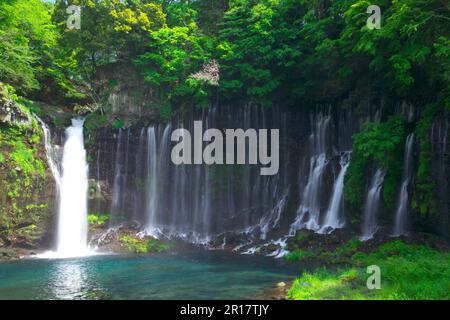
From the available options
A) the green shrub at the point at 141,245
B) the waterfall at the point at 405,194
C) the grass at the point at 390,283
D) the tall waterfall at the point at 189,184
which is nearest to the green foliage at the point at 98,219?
the tall waterfall at the point at 189,184

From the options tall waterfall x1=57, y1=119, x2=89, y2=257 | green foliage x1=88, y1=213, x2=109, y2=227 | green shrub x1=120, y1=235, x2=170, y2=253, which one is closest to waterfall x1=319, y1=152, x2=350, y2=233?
green shrub x1=120, y1=235, x2=170, y2=253

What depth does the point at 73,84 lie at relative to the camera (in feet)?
96.3

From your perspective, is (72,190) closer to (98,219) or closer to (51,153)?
(98,219)

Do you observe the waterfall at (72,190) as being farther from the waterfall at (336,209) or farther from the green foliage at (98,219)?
the waterfall at (336,209)

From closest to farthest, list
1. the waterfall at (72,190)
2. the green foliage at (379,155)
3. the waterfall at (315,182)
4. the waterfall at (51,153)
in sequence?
the green foliage at (379,155), the waterfall at (315,182), the waterfall at (72,190), the waterfall at (51,153)

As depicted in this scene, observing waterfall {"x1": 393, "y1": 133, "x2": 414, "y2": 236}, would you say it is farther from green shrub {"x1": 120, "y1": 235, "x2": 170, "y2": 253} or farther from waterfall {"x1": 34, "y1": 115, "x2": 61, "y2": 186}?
waterfall {"x1": 34, "y1": 115, "x2": 61, "y2": 186}

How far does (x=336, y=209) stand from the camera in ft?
72.3

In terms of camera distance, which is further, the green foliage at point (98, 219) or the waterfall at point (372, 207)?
the green foliage at point (98, 219)

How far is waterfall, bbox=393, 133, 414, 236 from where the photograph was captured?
61.4ft

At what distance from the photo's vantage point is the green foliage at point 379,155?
59.1 ft

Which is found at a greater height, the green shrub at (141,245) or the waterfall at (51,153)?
the waterfall at (51,153)

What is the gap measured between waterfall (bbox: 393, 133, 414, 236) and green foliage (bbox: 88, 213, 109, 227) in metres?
16.6

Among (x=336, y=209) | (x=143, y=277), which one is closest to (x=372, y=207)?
(x=336, y=209)

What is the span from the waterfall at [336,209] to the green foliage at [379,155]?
1.78 m
